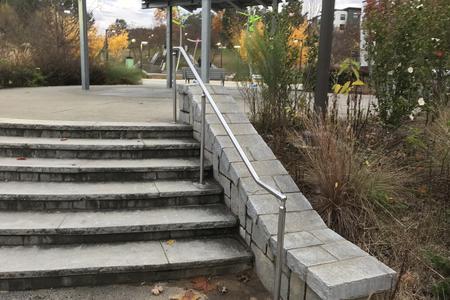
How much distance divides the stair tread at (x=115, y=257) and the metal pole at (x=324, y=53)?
1.72 meters

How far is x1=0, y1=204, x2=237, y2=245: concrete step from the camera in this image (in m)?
2.86

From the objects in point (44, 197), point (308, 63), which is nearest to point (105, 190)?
point (44, 197)

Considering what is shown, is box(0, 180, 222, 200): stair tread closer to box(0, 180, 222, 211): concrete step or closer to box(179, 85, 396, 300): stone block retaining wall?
box(0, 180, 222, 211): concrete step

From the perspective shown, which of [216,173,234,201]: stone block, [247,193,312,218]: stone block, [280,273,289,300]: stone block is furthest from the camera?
[216,173,234,201]: stone block

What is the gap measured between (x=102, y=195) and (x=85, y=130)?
3.55 ft

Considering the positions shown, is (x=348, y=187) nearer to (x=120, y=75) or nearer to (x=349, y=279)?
(x=349, y=279)

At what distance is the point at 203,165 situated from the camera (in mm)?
3539

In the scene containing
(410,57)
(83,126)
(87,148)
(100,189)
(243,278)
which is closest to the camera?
(243,278)

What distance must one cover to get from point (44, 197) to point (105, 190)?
0.47 m

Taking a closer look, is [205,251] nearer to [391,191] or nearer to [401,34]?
[391,191]

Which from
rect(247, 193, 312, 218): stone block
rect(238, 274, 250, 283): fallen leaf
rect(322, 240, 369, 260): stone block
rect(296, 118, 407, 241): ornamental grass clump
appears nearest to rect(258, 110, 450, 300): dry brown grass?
rect(296, 118, 407, 241): ornamental grass clump

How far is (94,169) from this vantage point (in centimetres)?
347

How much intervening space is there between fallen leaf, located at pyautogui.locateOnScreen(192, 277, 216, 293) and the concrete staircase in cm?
6

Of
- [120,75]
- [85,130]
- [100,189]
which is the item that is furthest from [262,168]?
[120,75]
